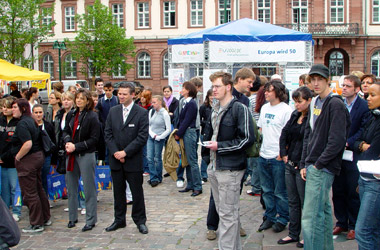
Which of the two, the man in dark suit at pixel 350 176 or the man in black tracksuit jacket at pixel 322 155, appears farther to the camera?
the man in dark suit at pixel 350 176

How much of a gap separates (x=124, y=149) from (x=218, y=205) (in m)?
1.62

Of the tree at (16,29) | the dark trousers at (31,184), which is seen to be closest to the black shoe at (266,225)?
the dark trousers at (31,184)

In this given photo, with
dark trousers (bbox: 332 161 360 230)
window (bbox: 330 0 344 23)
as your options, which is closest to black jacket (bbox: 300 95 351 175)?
dark trousers (bbox: 332 161 360 230)

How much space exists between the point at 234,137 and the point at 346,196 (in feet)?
6.05

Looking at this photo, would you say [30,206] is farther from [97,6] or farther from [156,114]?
[97,6]

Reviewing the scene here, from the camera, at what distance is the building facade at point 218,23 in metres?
38.6

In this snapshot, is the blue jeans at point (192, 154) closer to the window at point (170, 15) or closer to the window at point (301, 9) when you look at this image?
the window at point (301, 9)

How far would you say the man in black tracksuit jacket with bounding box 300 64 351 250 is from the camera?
4.23m

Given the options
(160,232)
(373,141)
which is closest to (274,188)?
(160,232)

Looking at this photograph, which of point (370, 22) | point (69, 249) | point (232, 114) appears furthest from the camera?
point (370, 22)

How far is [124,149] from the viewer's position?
243 inches

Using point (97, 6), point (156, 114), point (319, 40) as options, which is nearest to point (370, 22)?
point (319, 40)

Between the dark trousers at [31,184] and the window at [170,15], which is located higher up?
the window at [170,15]

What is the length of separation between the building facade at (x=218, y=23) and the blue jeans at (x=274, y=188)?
30.2 m
